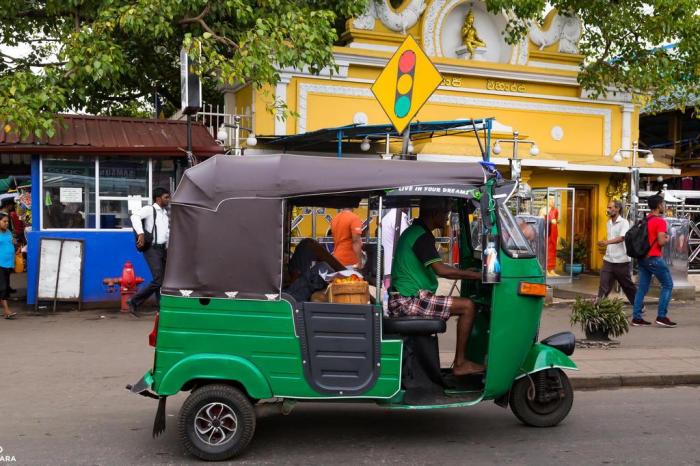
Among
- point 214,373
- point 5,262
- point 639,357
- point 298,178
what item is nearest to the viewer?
point 214,373

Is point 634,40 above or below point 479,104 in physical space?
above

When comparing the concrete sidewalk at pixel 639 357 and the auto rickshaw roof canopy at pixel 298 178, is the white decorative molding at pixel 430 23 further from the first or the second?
the auto rickshaw roof canopy at pixel 298 178

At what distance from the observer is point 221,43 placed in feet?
44.0

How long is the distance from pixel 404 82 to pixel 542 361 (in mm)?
3384

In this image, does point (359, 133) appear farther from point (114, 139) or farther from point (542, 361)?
point (542, 361)

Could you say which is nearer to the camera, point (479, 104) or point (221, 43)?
point (221, 43)

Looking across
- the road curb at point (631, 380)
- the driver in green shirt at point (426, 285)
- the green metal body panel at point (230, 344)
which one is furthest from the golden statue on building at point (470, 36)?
the green metal body panel at point (230, 344)

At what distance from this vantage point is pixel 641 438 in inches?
231

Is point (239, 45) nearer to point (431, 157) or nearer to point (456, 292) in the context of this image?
point (431, 157)

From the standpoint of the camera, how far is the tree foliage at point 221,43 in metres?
11.5

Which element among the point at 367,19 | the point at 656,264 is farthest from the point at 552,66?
the point at 656,264

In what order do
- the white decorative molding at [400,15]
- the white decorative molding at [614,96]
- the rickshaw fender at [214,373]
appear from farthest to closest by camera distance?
the white decorative molding at [614,96], the white decorative molding at [400,15], the rickshaw fender at [214,373]

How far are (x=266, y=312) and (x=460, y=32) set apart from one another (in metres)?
13.3

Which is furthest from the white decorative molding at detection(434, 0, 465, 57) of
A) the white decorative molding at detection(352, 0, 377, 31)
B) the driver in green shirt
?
the driver in green shirt
